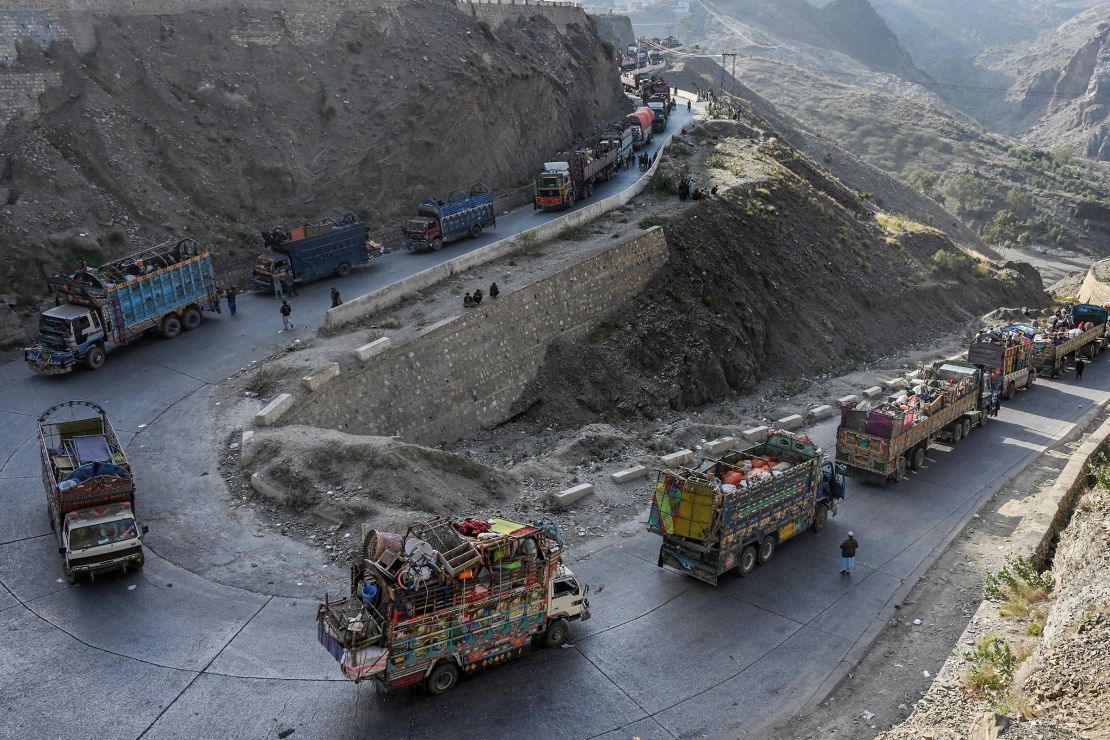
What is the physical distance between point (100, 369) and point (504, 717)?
1836 centimetres

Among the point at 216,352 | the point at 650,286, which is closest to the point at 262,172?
the point at 216,352

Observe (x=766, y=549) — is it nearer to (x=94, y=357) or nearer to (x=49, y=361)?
(x=94, y=357)

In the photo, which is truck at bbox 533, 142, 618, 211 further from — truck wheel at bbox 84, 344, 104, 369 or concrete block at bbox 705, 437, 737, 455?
truck wheel at bbox 84, 344, 104, 369

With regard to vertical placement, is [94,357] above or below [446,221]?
below

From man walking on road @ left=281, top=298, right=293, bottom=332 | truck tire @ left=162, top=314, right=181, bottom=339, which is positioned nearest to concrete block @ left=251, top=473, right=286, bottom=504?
man walking on road @ left=281, top=298, right=293, bottom=332

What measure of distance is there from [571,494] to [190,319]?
50.1 feet

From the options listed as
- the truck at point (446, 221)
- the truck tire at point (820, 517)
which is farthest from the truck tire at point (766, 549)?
the truck at point (446, 221)

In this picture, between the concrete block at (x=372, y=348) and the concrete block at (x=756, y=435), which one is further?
the concrete block at (x=372, y=348)

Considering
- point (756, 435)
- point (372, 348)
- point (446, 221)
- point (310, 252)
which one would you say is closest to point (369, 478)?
point (372, 348)

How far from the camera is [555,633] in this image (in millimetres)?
14547

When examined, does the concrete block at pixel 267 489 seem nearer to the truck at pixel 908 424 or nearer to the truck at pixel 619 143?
the truck at pixel 908 424

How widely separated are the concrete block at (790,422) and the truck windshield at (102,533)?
17.0m

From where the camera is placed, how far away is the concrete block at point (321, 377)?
23375 millimetres

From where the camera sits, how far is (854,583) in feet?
56.9
